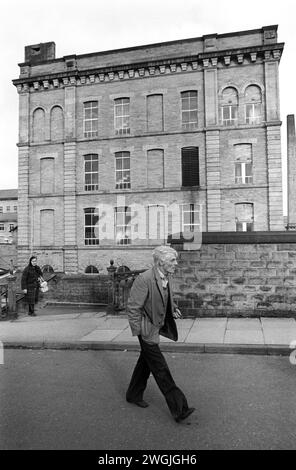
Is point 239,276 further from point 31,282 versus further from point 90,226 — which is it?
point 90,226

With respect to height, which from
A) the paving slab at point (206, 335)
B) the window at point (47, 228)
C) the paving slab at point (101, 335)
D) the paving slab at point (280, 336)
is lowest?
the paving slab at point (101, 335)

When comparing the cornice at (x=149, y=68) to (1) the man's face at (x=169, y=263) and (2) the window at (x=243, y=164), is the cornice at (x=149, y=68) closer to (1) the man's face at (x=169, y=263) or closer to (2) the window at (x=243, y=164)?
(2) the window at (x=243, y=164)

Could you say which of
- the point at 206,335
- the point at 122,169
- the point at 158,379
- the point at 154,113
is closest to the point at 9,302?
the point at 206,335

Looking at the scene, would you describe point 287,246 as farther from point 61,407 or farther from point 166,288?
point 61,407

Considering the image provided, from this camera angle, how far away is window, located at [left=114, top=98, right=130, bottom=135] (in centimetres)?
2819

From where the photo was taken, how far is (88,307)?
49.8 feet

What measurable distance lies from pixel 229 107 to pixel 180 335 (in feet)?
70.7

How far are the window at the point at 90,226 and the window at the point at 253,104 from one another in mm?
11941

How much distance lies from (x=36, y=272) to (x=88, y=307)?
12.5ft

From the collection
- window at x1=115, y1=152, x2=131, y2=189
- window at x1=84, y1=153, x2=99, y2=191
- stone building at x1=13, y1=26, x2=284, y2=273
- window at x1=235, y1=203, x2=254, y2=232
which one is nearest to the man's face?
stone building at x1=13, y1=26, x2=284, y2=273

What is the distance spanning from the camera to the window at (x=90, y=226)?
27.9m

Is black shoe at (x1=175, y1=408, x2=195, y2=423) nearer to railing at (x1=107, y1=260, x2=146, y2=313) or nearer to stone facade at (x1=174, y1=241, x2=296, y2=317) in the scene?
stone facade at (x1=174, y1=241, x2=296, y2=317)

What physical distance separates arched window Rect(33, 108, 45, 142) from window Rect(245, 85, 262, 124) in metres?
14.6

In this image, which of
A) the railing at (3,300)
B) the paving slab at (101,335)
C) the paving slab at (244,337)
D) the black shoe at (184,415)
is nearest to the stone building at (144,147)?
the railing at (3,300)
